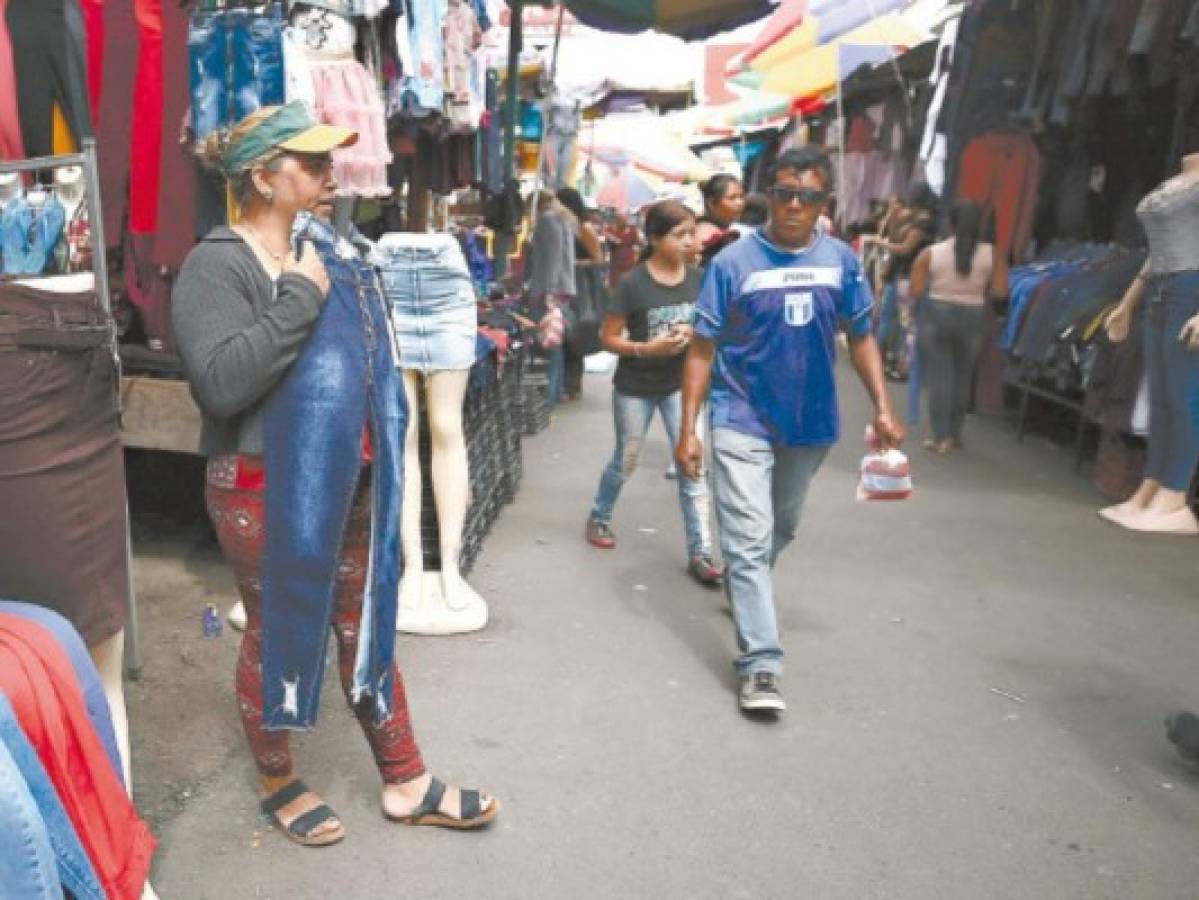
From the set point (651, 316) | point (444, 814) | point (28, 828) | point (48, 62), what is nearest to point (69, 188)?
point (48, 62)

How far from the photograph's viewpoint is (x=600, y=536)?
580 centimetres

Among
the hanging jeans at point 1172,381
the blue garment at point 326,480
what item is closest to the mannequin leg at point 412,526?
the blue garment at point 326,480

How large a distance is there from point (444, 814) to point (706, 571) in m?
2.36

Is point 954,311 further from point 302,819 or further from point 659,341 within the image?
point 302,819

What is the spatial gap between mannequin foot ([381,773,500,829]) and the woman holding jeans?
231 centimetres

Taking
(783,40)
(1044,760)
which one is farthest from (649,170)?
(1044,760)

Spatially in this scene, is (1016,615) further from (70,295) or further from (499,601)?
(70,295)

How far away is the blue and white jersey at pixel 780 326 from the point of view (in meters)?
3.85

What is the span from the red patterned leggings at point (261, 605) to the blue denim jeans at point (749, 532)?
1.31 m

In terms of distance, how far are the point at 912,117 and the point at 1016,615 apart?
8.79m

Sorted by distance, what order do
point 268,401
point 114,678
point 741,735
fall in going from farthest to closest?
point 741,735, point 268,401, point 114,678

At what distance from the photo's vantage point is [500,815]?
10.4 feet

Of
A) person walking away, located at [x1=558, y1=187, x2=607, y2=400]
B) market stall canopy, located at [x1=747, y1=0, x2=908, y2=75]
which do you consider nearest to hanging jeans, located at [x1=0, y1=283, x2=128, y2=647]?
person walking away, located at [x1=558, y1=187, x2=607, y2=400]

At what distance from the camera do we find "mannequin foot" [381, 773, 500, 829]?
305 cm
